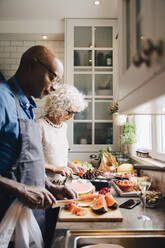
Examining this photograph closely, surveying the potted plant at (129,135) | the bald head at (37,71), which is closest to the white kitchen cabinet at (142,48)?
the bald head at (37,71)

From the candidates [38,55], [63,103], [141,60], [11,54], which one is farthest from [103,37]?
[141,60]

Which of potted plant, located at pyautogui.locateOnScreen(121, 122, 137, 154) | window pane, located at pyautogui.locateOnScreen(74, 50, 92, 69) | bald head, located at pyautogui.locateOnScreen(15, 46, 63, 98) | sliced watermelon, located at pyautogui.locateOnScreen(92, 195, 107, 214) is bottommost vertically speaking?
sliced watermelon, located at pyautogui.locateOnScreen(92, 195, 107, 214)

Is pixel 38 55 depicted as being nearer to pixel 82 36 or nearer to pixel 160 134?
pixel 160 134

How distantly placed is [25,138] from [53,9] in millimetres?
2807

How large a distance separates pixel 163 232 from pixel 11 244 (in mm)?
766

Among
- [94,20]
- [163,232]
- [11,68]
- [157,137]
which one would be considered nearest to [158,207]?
[163,232]

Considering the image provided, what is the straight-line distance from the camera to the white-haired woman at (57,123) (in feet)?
6.05

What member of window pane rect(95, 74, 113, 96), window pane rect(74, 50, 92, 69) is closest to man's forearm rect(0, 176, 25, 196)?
window pane rect(95, 74, 113, 96)

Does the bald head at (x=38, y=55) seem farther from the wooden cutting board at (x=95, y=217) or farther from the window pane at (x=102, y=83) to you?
the window pane at (x=102, y=83)

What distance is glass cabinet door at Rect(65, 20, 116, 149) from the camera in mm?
3359

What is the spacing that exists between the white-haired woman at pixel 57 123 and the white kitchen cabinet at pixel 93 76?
4.15 ft

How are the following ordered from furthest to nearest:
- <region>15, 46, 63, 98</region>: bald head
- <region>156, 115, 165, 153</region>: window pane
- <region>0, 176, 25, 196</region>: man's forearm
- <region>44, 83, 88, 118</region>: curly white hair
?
<region>156, 115, 165, 153</region>: window pane
<region>44, 83, 88, 118</region>: curly white hair
<region>15, 46, 63, 98</region>: bald head
<region>0, 176, 25, 196</region>: man's forearm

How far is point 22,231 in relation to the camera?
1004 millimetres

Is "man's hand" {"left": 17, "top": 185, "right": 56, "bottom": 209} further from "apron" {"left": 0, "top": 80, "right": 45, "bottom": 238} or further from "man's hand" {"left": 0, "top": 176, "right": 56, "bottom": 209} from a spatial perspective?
"apron" {"left": 0, "top": 80, "right": 45, "bottom": 238}
